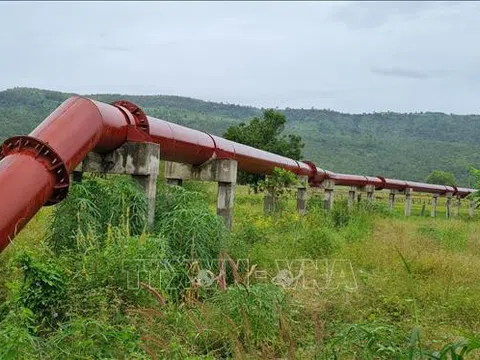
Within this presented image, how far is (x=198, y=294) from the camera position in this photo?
530 cm

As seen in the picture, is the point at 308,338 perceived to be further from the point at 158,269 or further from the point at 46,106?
the point at 46,106

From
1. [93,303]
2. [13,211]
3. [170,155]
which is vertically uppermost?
[170,155]

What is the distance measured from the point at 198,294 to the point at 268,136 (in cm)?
3997

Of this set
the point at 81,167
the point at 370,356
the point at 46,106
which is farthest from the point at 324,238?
the point at 46,106

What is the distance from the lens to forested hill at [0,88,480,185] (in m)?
99.9

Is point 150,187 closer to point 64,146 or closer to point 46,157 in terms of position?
point 64,146

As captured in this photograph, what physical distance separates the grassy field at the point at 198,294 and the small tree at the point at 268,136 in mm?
33677

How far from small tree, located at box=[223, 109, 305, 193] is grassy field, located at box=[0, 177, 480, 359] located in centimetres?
3368

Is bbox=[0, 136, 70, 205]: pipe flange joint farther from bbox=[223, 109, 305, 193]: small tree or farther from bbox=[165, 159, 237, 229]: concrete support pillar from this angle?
bbox=[223, 109, 305, 193]: small tree

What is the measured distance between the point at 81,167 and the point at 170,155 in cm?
183

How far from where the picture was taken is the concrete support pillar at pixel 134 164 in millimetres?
7656

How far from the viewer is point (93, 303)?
200 inches

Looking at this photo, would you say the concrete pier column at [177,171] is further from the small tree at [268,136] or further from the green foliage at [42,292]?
the small tree at [268,136]

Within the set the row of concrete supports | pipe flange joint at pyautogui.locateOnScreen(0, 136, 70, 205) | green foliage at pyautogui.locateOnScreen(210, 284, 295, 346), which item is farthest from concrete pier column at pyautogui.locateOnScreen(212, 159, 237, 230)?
green foliage at pyautogui.locateOnScreen(210, 284, 295, 346)
